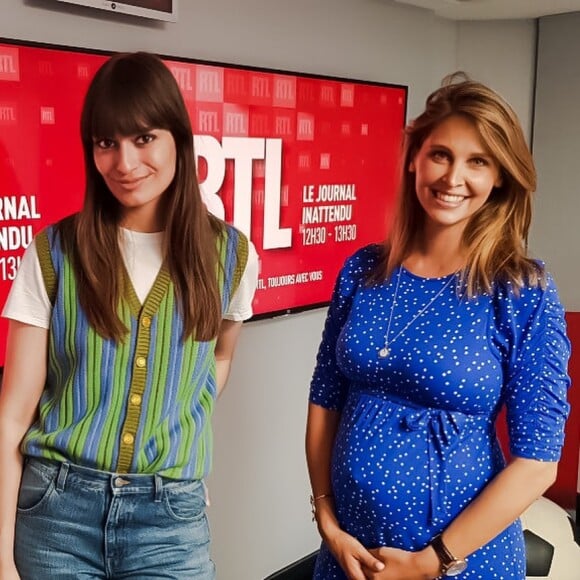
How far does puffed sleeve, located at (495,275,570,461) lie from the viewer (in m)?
1.23

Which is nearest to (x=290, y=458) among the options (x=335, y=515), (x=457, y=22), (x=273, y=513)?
(x=273, y=513)

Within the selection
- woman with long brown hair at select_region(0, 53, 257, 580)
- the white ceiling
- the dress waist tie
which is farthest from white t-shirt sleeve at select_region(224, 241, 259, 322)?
the white ceiling

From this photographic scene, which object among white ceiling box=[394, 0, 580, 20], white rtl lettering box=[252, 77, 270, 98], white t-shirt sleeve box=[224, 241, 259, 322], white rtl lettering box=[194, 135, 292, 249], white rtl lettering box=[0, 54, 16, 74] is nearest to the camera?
white t-shirt sleeve box=[224, 241, 259, 322]

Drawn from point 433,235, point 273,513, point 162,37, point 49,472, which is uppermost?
point 162,37

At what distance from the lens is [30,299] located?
1.17 meters

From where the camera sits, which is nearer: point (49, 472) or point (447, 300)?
point (49, 472)

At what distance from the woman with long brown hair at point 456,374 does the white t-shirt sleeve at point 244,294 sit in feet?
0.59

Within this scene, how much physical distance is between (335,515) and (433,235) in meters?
0.54

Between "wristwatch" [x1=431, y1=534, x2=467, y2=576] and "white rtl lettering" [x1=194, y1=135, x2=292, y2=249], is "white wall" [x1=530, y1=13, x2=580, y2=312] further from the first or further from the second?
"wristwatch" [x1=431, y1=534, x2=467, y2=576]

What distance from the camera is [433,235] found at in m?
1.36

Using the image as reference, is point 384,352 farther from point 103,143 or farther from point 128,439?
point 103,143

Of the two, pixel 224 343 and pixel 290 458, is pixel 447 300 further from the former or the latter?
pixel 290 458

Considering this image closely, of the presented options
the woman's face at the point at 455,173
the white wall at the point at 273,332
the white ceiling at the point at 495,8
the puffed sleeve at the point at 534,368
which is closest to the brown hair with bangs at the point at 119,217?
the woman's face at the point at 455,173

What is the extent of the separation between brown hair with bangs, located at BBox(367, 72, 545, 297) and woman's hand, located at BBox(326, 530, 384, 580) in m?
0.46
